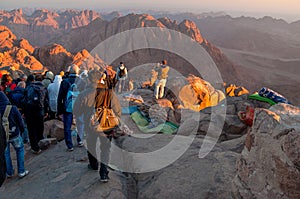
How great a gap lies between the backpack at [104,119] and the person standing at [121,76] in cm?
709

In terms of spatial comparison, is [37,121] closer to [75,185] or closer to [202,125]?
[75,185]

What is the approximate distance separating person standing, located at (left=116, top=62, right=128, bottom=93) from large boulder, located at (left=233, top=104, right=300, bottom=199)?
840 cm

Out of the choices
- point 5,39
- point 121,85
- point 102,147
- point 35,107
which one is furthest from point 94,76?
Result: point 5,39

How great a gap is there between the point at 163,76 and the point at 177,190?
7.45 meters

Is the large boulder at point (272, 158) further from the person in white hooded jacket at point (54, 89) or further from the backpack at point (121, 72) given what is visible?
the backpack at point (121, 72)

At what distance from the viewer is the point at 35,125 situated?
6.30m

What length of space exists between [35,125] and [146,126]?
10.1 ft

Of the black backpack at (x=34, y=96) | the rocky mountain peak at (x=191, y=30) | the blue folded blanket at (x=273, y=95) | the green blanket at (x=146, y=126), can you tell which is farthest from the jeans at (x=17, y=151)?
the rocky mountain peak at (x=191, y=30)

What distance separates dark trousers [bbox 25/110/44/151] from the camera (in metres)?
6.12

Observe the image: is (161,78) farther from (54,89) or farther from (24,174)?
(24,174)

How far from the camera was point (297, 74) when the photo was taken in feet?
157

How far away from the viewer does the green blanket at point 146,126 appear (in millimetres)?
7657

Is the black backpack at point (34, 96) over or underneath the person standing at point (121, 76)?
over

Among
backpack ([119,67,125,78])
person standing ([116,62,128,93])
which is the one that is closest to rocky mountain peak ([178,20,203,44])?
person standing ([116,62,128,93])
